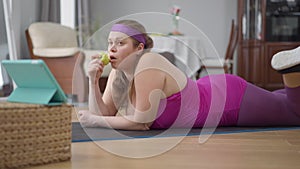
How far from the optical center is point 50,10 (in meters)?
5.25

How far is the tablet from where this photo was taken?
1.22 meters

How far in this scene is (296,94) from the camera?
2.17 meters

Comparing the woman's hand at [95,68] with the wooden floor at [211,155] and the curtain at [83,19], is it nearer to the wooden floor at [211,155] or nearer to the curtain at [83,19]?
the wooden floor at [211,155]

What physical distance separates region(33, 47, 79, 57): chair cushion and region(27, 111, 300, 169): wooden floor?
8.49 feet

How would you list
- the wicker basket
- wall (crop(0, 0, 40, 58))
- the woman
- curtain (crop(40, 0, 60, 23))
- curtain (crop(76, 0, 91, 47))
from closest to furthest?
the wicker basket, the woman, wall (crop(0, 0, 40, 58)), curtain (crop(40, 0, 60, 23)), curtain (crop(76, 0, 91, 47))

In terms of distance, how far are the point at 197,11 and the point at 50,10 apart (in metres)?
2.07

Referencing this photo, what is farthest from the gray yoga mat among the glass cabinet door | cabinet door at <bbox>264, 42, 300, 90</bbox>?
the glass cabinet door

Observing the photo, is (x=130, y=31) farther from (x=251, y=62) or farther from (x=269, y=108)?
(x=251, y=62)

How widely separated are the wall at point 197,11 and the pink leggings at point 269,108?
4.23 metres

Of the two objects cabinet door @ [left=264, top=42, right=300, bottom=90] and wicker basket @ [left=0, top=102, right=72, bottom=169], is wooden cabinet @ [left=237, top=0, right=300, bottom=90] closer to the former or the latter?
cabinet door @ [left=264, top=42, right=300, bottom=90]

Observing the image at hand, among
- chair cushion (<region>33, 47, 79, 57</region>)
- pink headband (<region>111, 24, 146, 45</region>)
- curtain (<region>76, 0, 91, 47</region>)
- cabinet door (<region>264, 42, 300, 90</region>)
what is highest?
curtain (<region>76, 0, 91, 47</region>)

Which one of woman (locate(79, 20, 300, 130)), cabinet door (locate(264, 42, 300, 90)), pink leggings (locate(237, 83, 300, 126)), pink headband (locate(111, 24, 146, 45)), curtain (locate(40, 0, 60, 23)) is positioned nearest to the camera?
pink headband (locate(111, 24, 146, 45))

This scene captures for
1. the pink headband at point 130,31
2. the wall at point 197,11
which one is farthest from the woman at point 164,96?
the wall at point 197,11

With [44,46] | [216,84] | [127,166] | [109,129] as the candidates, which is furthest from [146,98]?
[44,46]
